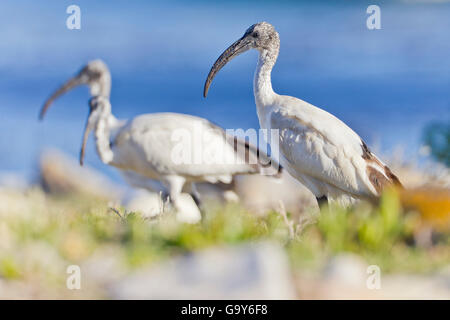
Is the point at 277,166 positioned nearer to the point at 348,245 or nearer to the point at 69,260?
the point at 348,245

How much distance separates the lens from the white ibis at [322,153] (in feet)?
20.1

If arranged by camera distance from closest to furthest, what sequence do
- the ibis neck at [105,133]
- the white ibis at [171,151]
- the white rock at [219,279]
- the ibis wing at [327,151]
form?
the white rock at [219,279] → the ibis wing at [327,151] → the white ibis at [171,151] → the ibis neck at [105,133]

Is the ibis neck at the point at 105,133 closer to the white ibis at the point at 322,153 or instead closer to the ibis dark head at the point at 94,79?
the ibis dark head at the point at 94,79

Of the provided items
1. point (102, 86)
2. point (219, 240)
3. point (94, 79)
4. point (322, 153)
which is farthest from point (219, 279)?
point (94, 79)

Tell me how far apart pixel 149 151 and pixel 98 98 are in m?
1.58

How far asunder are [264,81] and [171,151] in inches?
56.0

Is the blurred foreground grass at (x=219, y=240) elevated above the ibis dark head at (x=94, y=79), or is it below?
below

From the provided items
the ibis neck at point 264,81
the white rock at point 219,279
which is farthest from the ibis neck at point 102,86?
the white rock at point 219,279

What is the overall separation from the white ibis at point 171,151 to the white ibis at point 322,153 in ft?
3.39

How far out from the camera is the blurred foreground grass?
393 centimetres
